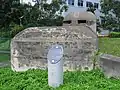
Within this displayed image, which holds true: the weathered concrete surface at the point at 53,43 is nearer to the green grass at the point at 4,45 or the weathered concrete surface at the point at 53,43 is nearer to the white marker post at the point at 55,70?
the white marker post at the point at 55,70

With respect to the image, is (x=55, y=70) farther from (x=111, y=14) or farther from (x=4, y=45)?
(x=111, y=14)

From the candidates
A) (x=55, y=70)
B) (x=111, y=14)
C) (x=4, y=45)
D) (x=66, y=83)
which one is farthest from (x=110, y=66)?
(x=111, y=14)

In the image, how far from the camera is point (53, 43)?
10336 mm

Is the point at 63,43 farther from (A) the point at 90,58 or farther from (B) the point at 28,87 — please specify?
(B) the point at 28,87

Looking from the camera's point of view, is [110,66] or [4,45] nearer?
[110,66]

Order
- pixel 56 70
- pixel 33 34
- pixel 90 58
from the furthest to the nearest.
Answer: pixel 33 34, pixel 90 58, pixel 56 70

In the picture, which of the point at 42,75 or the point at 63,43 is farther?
the point at 63,43

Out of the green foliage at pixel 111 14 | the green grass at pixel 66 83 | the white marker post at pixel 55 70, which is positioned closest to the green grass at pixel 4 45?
the green foliage at pixel 111 14

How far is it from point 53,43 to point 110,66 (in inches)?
116

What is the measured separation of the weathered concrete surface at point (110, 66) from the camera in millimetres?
7664

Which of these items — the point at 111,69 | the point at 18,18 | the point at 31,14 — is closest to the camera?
the point at 111,69

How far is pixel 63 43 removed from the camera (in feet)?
33.5

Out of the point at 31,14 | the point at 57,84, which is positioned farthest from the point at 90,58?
the point at 31,14

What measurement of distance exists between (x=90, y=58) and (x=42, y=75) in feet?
7.01
